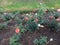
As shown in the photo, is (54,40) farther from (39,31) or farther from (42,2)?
(42,2)

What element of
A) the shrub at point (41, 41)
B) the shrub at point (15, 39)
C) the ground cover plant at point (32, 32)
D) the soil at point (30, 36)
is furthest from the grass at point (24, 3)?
the shrub at point (41, 41)

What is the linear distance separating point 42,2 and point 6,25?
393 cm

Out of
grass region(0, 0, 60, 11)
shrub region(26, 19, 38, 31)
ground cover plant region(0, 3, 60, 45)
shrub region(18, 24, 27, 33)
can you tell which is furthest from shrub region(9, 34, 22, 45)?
grass region(0, 0, 60, 11)

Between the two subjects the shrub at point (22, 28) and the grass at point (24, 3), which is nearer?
the shrub at point (22, 28)

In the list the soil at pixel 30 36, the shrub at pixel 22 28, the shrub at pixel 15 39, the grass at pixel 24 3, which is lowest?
the grass at pixel 24 3

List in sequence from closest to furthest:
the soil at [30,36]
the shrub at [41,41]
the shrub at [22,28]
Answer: the shrub at [41,41] → the soil at [30,36] → the shrub at [22,28]

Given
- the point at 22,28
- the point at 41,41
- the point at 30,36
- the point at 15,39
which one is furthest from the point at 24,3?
the point at 41,41

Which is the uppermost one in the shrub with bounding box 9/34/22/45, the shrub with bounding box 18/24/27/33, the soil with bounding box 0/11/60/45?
the shrub with bounding box 18/24/27/33

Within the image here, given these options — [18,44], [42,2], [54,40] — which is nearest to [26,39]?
[18,44]

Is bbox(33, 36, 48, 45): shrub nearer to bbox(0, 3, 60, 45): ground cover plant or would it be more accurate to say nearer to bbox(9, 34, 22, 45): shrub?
bbox(0, 3, 60, 45): ground cover plant

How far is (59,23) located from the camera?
492 cm

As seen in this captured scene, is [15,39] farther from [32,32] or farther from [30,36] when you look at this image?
[32,32]

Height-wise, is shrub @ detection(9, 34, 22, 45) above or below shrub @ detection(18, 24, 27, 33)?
below

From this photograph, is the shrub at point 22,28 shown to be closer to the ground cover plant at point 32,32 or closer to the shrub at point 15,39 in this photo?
the ground cover plant at point 32,32
